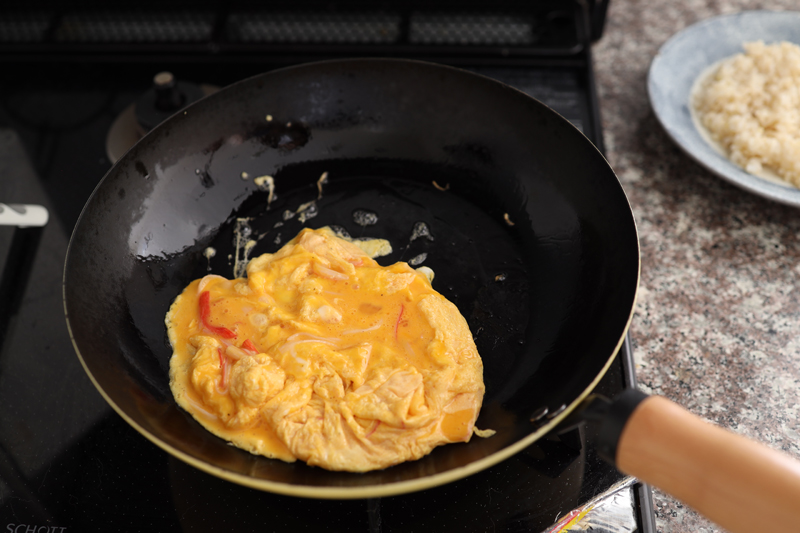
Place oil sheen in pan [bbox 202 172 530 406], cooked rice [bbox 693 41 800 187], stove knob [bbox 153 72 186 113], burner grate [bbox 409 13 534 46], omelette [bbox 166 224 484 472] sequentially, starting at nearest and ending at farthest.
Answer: omelette [bbox 166 224 484 472] < oil sheen in pan [bbox 202 172 530 406] < cooked rice [bbox 693 41 800 187] < stove knob [bbox 153 72 186 113] < burner grate [bbox 409 13 534 46]

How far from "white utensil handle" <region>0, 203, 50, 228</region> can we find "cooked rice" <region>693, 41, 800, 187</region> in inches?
81.3

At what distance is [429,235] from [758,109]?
3.51ft

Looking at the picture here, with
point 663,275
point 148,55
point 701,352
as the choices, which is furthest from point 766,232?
point 148,55

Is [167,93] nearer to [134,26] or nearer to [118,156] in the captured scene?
[118,156]

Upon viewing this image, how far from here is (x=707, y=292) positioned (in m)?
1.59

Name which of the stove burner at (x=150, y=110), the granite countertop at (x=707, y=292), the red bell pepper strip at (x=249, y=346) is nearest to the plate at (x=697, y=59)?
the granite countertop at (x=707, y=292)

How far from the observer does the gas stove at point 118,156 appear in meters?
1.21

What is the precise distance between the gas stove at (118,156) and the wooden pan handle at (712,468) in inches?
7.7

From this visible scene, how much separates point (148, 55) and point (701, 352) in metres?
2.16

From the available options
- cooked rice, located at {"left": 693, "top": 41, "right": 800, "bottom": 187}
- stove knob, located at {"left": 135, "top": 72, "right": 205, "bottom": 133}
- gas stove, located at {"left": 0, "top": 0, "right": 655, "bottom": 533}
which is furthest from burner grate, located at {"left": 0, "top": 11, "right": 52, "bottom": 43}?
cooked rice, located at {"left": 693, "top": 41, "right": 800, "bottom": 187}

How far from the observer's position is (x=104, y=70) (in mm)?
2242

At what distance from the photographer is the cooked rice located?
1618mm

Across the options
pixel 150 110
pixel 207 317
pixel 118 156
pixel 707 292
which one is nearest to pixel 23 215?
pixel 118 156

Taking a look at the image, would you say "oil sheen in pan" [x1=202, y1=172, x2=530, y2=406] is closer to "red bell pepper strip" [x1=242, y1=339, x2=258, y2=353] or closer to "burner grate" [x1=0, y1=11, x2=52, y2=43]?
"red bell pepper strip" [x1=242, y1=339, x2=258, y2=353]
